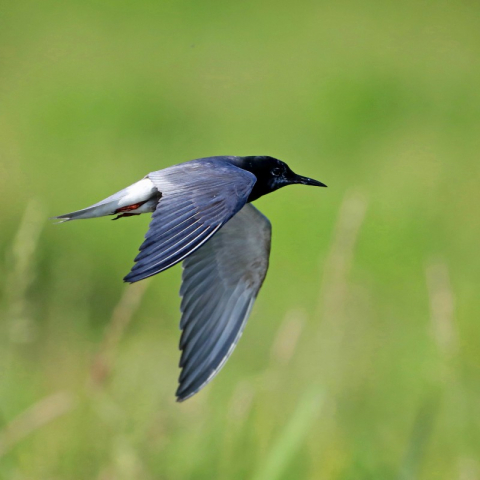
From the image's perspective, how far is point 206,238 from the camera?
169 inches

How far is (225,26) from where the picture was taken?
1297 cm

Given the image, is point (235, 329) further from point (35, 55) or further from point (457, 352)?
point (35, 55)

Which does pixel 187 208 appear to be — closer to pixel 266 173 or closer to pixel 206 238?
pixel 206 238

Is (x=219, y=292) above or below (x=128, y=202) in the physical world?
below

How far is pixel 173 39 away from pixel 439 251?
4.07m

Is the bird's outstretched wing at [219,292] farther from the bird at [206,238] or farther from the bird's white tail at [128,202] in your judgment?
the bird's white tail at [128,202]

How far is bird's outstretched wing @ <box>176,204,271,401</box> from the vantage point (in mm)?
5316

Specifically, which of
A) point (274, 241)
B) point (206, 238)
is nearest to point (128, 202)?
point (206, 238)

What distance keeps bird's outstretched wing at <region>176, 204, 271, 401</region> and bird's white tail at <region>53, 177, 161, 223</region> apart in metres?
0.62

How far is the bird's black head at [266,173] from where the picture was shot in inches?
216

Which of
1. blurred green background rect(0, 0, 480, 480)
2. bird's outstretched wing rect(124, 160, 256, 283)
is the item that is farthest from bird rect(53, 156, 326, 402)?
blurred green background rect(0, 0, 480, 480)

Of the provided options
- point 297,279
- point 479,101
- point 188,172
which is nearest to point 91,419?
point 188,172

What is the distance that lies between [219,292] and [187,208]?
1193 millimetres

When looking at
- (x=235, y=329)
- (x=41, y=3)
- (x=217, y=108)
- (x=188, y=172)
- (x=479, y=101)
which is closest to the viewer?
(x=188, y=172)
